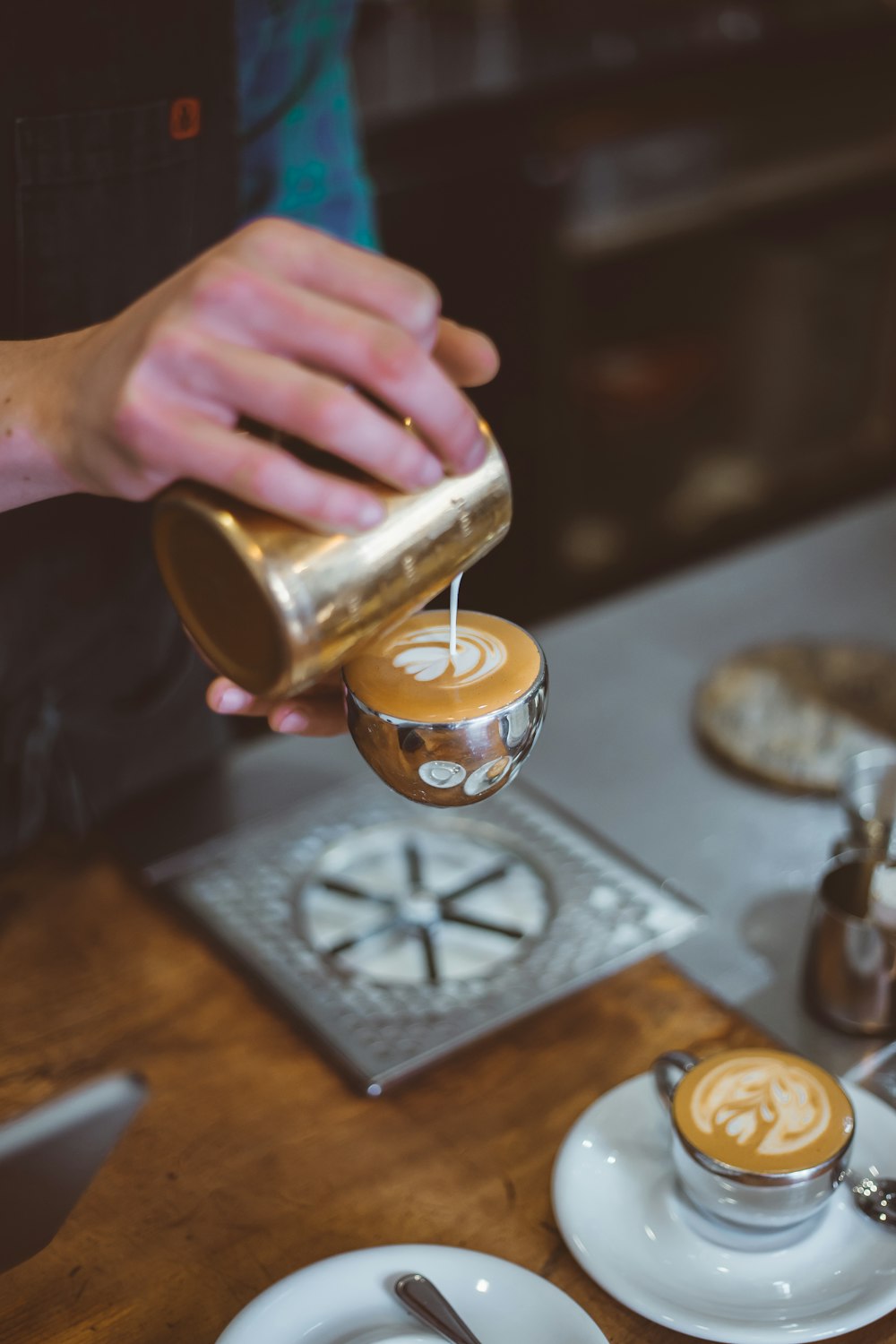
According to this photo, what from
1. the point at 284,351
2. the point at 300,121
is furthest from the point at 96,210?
the point at 284,351

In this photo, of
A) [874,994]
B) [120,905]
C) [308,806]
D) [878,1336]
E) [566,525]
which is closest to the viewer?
[878,1336]

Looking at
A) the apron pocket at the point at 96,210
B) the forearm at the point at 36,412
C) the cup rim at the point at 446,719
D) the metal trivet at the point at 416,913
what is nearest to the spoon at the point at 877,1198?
the metal trivet at the point at 416,913

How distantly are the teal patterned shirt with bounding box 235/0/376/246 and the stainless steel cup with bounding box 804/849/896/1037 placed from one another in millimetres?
874

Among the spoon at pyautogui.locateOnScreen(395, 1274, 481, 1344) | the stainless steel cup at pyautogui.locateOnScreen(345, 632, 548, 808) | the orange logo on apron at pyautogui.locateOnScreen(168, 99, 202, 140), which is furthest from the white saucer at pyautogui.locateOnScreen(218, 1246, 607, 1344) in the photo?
the orange logo on apron at pyautogui.locateOnScreen(168, 99, 202, 140)

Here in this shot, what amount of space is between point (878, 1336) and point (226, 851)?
2.29 feet

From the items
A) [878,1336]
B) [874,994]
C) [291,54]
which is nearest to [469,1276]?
[878,1336]

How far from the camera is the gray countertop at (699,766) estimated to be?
3.91 feet

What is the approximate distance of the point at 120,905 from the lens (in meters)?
1.23

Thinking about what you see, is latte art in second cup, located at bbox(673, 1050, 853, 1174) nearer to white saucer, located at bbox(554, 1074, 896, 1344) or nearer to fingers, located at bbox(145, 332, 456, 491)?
white saucer, located at bbox(554, 1074, 896, 1344)

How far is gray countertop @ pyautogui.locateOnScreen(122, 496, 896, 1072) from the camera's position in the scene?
1.19m

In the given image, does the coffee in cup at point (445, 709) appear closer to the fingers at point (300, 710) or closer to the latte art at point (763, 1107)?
the fingers at point (300, 710)

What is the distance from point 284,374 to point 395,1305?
1.88 feet

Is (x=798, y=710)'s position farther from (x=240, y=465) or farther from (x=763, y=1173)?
(x=240, y=465)

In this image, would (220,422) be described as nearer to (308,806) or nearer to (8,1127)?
(8,1127)
